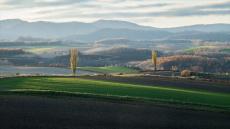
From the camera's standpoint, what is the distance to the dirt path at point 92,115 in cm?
4503

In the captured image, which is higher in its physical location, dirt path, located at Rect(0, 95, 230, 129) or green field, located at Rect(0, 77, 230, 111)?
green field, located at Rect(0, 77, 230, 111)

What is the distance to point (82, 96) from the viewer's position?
2552 inches

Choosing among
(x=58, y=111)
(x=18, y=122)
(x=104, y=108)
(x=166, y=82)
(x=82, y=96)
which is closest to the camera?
(x=18, y=122)

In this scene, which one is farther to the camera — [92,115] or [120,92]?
[120,92]

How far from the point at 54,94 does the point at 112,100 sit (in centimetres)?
773

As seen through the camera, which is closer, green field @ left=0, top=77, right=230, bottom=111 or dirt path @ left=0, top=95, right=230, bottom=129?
dirt path @ left=0, top=95, right=230, bottom=129

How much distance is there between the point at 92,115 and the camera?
50.4 metres

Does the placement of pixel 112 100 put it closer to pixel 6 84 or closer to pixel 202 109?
pixel 202 109

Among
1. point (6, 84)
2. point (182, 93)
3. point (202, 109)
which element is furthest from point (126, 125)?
point (6, 84)

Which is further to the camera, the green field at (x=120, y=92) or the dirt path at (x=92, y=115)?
the green field at (x=120, y=92)

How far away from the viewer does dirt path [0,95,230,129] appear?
45028 millimetres

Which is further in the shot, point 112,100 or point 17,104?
point 112,100

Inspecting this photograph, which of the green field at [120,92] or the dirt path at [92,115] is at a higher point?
the green field at [120,92]

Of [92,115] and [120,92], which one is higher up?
[120,92]
